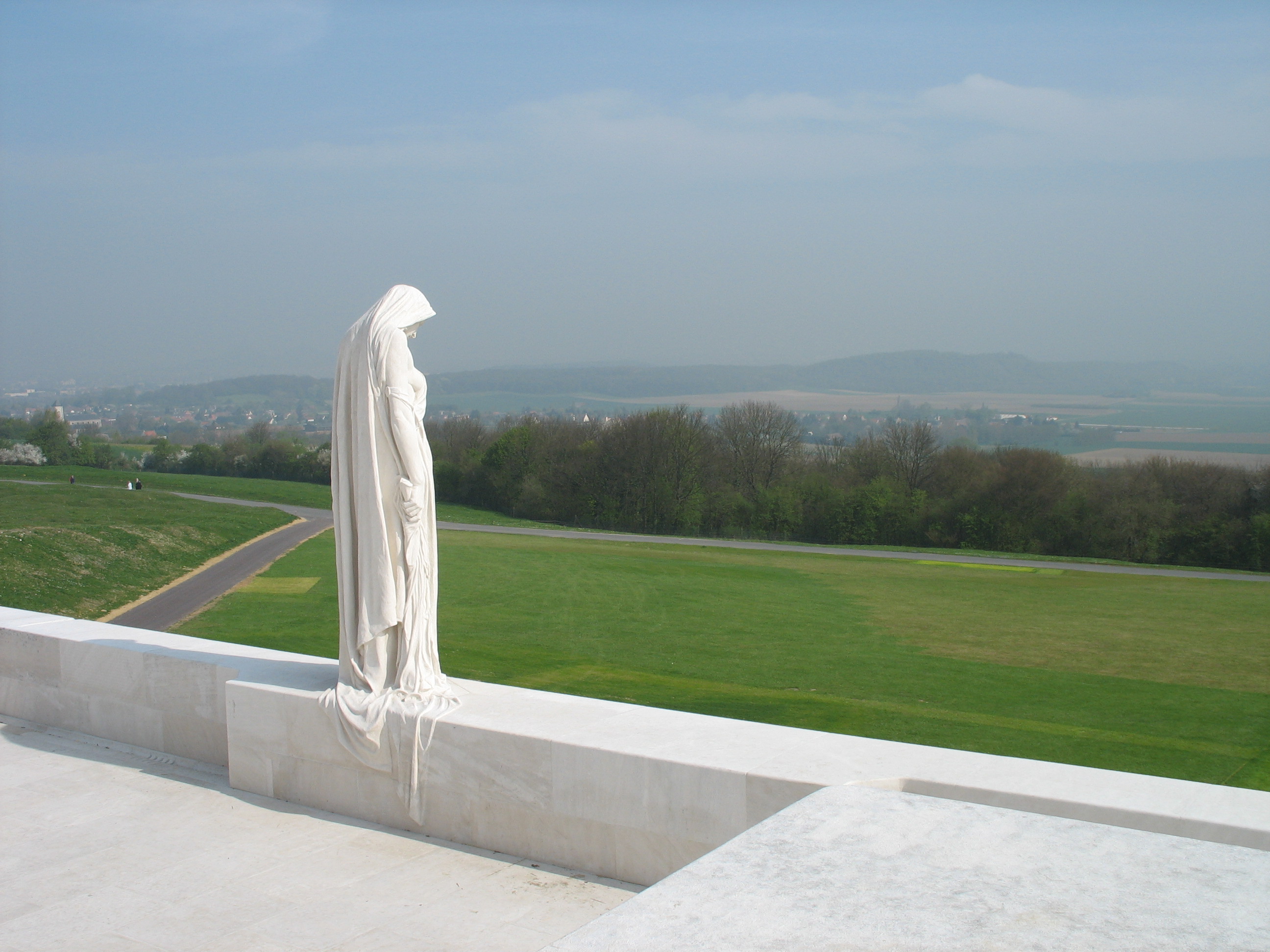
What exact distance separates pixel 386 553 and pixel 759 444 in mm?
50392

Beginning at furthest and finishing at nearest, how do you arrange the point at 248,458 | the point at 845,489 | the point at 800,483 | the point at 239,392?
the point at 239,392
the point at 248,458
the point at 800,483
the point at 845,489

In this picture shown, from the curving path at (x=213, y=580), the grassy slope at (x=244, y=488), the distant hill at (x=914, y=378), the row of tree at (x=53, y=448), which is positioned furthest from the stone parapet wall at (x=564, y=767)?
the distant hill at (x=914, y=378)

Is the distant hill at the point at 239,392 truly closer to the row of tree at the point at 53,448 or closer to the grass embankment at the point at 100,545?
the row of tree at the point at 53,448

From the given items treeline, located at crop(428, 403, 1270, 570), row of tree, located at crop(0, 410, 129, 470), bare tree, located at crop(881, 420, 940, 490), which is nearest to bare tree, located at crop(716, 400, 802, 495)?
treeline, located at crop(428, 403, 1270, 570)

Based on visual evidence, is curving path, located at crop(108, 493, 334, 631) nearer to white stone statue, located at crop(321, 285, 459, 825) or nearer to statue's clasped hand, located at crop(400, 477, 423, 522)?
white stone statue, located at crop(321, 285, 459, 825)

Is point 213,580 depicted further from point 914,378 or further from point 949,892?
point 914,378

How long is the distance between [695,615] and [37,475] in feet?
162

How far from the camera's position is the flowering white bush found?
59.3 meters

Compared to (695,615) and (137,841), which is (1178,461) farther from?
(137,841)

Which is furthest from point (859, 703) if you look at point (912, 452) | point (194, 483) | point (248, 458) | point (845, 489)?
point (248, 458)

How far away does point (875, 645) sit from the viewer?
16.8 meters

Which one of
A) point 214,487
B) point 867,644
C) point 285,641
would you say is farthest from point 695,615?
point 214,487

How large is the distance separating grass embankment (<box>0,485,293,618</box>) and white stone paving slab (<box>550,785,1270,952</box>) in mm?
16595

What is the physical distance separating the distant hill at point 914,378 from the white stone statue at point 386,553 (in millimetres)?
95575
